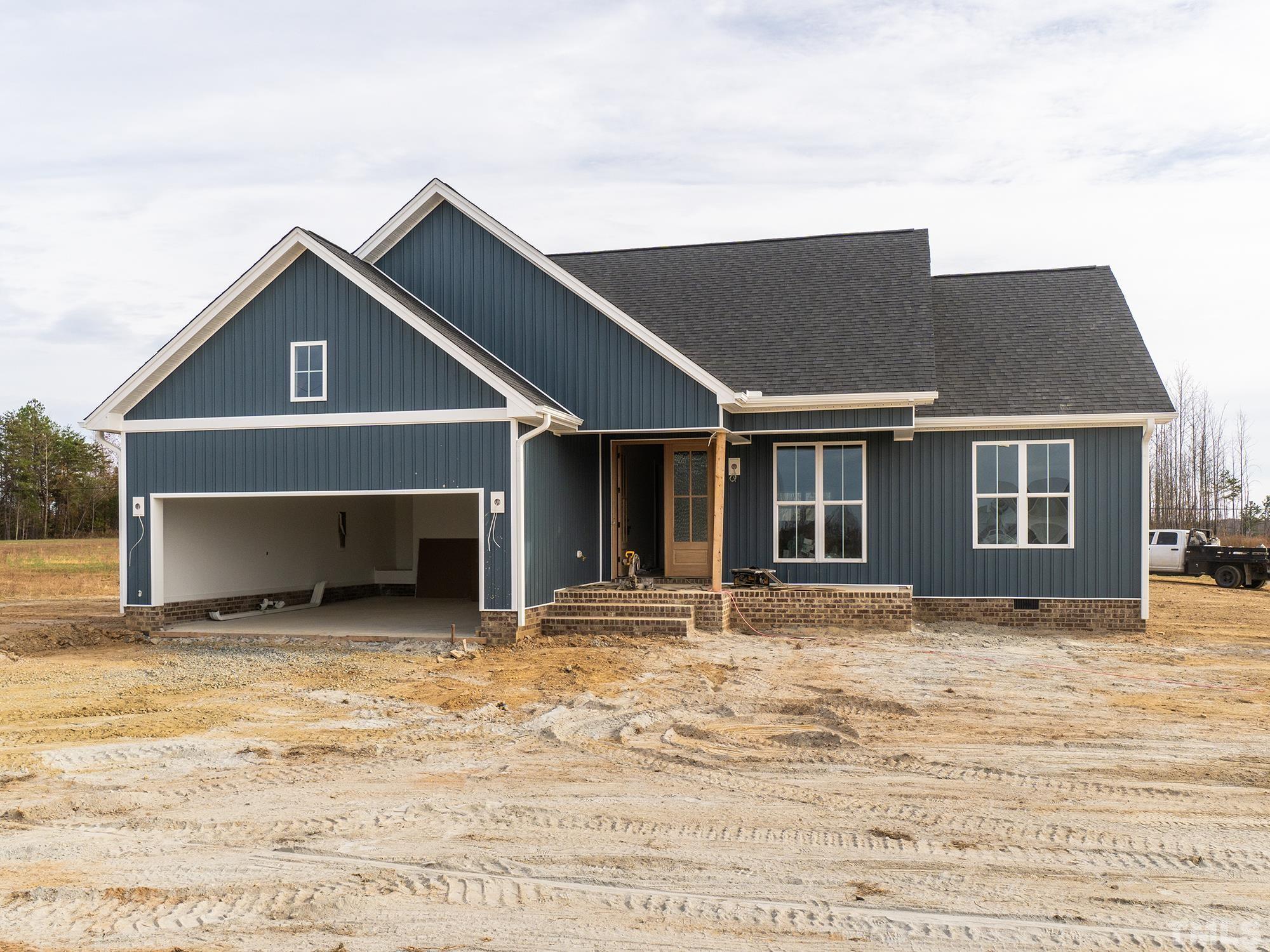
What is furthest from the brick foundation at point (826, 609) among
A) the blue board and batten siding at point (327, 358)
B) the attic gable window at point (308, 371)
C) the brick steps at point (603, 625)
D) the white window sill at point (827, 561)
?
the attic gable window at point (308, 371)

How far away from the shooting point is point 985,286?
1906 centimetres

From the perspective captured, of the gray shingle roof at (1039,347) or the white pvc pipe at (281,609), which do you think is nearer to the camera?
the gray shingle roof at (1039,347)

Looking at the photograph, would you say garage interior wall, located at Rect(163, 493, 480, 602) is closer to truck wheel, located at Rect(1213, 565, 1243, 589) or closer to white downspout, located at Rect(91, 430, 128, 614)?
white downspout, located at Rect(91, 430, 128, 614)

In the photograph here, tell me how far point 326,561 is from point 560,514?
6700 mm

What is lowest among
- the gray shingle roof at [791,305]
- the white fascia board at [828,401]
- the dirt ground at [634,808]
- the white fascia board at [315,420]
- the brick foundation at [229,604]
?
the dirt ground at [634,808]

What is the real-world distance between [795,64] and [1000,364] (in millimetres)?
6074

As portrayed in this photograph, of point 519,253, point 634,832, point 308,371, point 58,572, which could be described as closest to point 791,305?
point 519,253

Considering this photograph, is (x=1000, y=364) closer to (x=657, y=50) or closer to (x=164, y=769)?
(x=657, y=50)

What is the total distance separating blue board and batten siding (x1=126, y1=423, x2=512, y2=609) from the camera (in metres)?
13.6

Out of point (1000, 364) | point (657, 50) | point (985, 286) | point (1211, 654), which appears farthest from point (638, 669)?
point (985, 286)

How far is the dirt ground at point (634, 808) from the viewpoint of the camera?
15.5 feet

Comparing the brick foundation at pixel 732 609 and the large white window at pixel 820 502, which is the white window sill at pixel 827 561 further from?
the brick foundation at pixel 732 609

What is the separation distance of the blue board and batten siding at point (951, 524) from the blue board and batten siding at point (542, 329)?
232 cm

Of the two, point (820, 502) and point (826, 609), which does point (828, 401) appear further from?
point (826, 609)
